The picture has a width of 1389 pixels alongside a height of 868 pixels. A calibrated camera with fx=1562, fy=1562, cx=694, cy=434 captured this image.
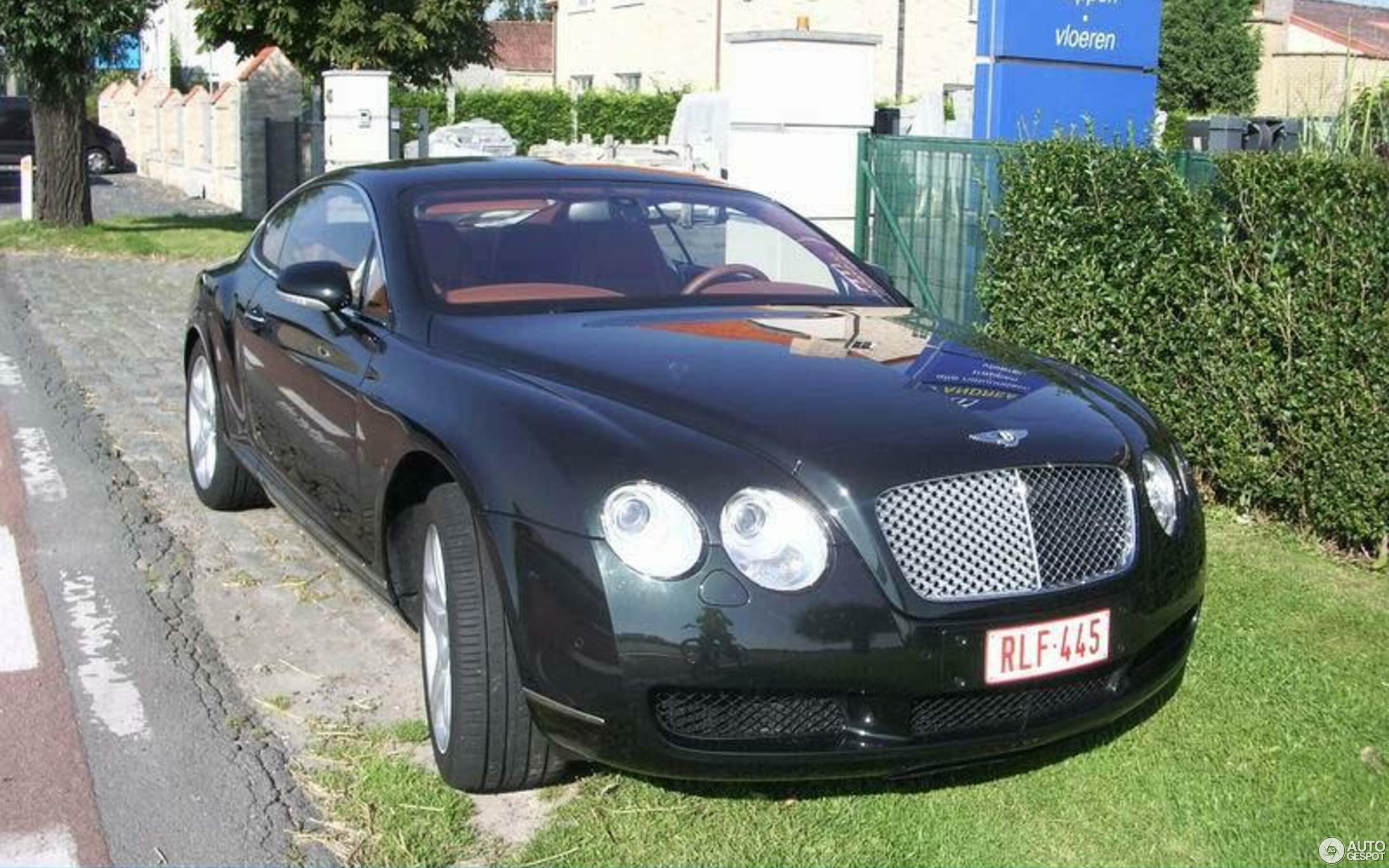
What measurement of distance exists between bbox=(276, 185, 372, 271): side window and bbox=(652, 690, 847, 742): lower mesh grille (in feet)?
7.52

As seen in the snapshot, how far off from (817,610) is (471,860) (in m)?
1.05

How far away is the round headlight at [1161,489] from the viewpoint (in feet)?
13.1

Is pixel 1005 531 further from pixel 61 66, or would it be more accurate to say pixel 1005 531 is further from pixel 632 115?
pixel 632 115

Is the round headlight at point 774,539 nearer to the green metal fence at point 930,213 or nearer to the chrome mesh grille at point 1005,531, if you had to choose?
the chrome mesh grille at point 1005,531

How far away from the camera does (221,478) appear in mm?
6746

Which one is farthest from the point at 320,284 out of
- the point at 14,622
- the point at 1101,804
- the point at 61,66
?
the point at 61,66

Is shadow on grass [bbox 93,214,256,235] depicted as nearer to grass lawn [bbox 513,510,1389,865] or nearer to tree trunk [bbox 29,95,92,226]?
tree trunk [bbox 29,95,92,226]

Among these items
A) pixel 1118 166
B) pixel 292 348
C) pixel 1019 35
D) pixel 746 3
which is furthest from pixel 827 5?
pixel 292 348

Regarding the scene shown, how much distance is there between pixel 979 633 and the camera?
3492 mm

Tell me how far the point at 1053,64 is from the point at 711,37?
29289 millimetres

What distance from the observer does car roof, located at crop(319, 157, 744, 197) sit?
17.4ft

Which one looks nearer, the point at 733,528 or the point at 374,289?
the point at 733,528

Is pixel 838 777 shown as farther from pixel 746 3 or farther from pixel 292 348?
pixel 746 3

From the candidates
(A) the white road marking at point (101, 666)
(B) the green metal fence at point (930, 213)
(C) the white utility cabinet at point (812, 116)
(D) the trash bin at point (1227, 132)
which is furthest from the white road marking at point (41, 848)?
(C) the white utility cabinet at point (812, 116)
